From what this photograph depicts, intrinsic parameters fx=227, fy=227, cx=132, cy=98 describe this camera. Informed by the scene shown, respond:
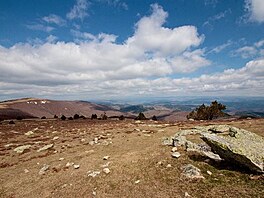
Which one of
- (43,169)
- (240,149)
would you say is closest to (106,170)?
(43,169)

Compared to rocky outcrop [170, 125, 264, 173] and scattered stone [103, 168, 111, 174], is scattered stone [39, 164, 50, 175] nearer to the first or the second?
scattered stone [103, 168, 111, 174]

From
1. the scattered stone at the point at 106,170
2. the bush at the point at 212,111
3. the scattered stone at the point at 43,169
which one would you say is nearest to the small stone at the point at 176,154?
the scattered stone at the point at 106,170

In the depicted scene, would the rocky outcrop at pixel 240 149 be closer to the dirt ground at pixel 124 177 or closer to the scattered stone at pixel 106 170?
the dirt ground at pixel 124 177

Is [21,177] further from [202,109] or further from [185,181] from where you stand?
[202,109]

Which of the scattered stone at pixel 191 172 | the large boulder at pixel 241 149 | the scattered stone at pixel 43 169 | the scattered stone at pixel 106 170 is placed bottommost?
the scattered stone at pixel 43 169

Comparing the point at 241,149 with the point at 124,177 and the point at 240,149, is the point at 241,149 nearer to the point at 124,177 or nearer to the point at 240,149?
the point at 240,149

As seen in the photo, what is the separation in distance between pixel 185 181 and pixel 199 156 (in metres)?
4.94

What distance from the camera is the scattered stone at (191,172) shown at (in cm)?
1562

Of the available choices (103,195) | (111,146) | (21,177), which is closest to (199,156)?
(103,195)

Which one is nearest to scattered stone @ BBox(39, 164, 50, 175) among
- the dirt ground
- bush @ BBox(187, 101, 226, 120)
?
the dirt ground

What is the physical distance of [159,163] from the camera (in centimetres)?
1877

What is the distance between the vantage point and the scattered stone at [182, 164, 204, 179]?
51.3 ft

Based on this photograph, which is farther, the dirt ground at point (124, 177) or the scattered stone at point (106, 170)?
the scattered stone at point (106, 170)

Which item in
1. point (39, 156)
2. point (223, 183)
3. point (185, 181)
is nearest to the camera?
point (223, 183)
